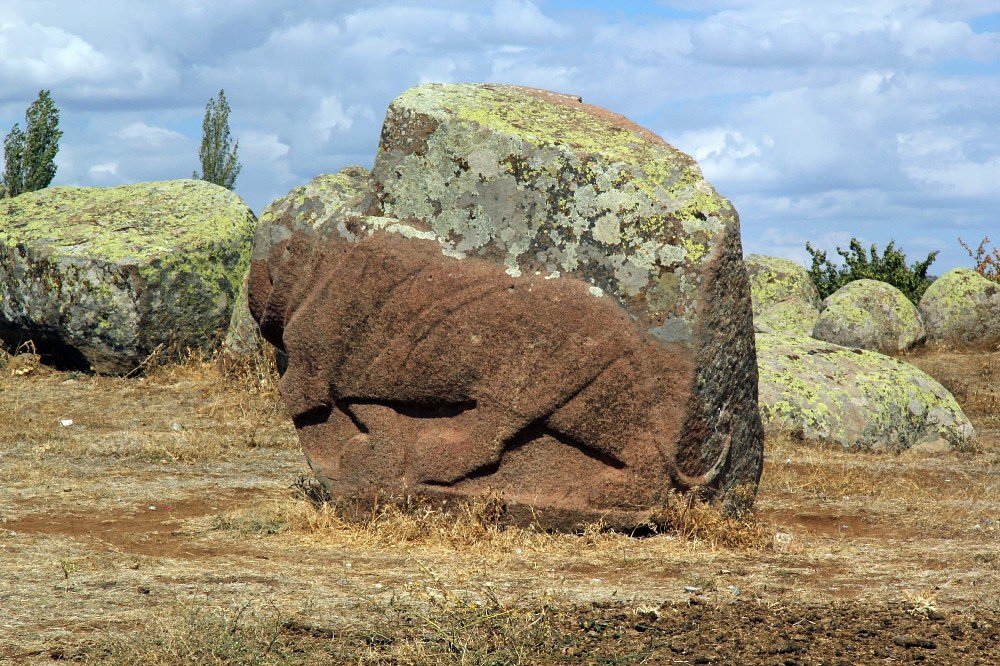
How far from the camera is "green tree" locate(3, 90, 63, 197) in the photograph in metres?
31.9

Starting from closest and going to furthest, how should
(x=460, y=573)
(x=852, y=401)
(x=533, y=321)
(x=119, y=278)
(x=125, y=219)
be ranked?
(x=460, y=573)
(x=533, y=321)
(x=852, y=401)
(x=119, y=278)
(x=125, y=219)

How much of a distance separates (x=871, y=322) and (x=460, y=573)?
1483 cm

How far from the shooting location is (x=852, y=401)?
11922 millimetres

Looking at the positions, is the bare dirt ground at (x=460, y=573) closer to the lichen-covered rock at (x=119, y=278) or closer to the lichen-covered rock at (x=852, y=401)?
the lichen-covered rock at (x=852, y=401)

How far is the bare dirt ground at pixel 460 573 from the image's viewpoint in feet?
16.0

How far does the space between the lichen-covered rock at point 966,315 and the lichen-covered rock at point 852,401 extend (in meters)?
8.54

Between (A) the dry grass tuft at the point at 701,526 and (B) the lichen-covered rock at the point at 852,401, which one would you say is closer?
(A) the dry grass tuft at the point at 701,526

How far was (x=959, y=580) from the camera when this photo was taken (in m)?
6.16

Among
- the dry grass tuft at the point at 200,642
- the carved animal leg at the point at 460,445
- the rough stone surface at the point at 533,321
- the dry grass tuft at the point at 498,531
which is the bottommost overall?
→ the dry grass tuft at the point at 200,642

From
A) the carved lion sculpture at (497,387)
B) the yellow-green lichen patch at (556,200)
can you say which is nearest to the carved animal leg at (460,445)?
the carved lion sculpture at (497,387)

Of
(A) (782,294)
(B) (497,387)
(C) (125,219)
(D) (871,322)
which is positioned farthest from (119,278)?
(A) (782,294)

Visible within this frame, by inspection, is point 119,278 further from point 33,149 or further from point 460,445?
point 33,149

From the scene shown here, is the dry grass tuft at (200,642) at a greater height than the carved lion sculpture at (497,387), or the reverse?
the carved lion sculpture at (497,387)

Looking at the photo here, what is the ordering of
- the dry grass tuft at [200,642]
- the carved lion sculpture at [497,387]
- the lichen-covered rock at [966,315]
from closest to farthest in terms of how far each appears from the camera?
the dry grass tuft at [200,642] → the carved lion sculpture at [497,387] → the lichen-covered rock at [966,315]
